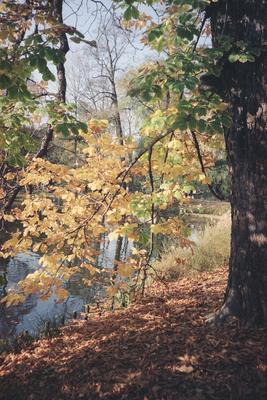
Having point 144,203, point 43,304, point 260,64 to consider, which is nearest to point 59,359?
point 144,203

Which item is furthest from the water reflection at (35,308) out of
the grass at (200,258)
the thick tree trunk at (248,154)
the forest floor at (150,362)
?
the thick tree trunk at (248,154)

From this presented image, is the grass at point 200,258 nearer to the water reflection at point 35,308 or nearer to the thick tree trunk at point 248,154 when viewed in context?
the water reflection at point 35,308

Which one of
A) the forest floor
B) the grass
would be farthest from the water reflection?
the forest floor

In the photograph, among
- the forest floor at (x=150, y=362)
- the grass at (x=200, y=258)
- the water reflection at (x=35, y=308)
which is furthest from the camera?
the grass at (x=200, y=258)

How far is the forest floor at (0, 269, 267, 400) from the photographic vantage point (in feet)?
9.53

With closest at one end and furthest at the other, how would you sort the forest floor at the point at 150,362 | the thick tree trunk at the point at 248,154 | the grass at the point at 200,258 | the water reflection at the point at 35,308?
the forest floor at the point at 150,362
the thick tree trunk at the point at 248,154
the water reflection at the point at 35,308
the grass at the point at 200,258

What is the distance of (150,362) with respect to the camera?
3385 mm

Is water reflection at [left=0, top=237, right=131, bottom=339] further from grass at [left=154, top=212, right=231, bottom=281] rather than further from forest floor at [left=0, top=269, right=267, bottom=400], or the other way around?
forest floor at [left=0, top=269, right=267, bottom=400]

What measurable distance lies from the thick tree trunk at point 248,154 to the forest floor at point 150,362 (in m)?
0.42

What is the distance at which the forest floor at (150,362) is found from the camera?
2.91 meters

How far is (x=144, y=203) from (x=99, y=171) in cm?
117

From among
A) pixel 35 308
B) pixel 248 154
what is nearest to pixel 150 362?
pixel 248 154

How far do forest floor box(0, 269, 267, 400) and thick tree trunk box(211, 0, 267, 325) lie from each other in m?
0.42

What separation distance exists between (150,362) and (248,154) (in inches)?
89.4
